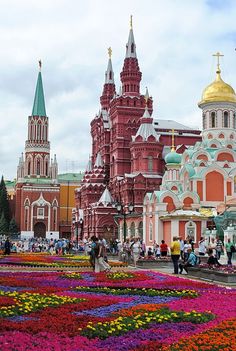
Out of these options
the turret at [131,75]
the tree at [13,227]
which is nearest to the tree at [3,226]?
the tree at [13,227]

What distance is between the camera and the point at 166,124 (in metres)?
74.7

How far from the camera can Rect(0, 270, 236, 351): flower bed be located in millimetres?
7055

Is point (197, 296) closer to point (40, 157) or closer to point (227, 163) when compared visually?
point (227, 163)

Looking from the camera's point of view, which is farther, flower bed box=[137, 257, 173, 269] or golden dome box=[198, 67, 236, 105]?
golden dome box=[198, 67, 236, 105]

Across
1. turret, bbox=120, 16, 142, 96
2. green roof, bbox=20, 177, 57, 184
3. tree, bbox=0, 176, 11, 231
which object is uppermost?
turret, bbox=120, 16, 142, 96

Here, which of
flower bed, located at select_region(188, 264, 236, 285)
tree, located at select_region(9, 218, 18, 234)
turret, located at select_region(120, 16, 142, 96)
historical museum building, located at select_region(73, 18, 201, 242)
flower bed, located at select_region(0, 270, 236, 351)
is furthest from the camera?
Result: tree, located at select_region(9, 218, 18, 234)

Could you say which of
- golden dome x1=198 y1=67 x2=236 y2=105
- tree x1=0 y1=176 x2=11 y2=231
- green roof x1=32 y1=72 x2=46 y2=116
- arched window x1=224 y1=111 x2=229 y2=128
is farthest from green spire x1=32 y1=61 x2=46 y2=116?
arched window x1=224 y1=111 x2=229 y2=128

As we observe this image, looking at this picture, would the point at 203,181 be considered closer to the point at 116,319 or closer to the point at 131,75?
the point at 131,75

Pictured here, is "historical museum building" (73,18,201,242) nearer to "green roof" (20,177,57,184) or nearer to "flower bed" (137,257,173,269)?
"green roof" (20,177,57,184)

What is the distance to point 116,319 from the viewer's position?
875 centimetres

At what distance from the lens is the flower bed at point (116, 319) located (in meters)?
7.05

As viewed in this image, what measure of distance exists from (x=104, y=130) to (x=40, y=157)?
28.5 metres

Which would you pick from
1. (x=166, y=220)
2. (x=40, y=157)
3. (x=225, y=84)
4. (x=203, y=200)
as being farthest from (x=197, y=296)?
(x=40, y=157)

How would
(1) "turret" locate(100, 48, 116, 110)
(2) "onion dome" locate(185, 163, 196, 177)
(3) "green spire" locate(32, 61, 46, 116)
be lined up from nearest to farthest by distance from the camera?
(2) "onion dome" locate(185, 163, 196, 177), (1) "turret" locate(100, 48, 116, 110), (3) "green spire" locate(32, 61, 46, 116)
